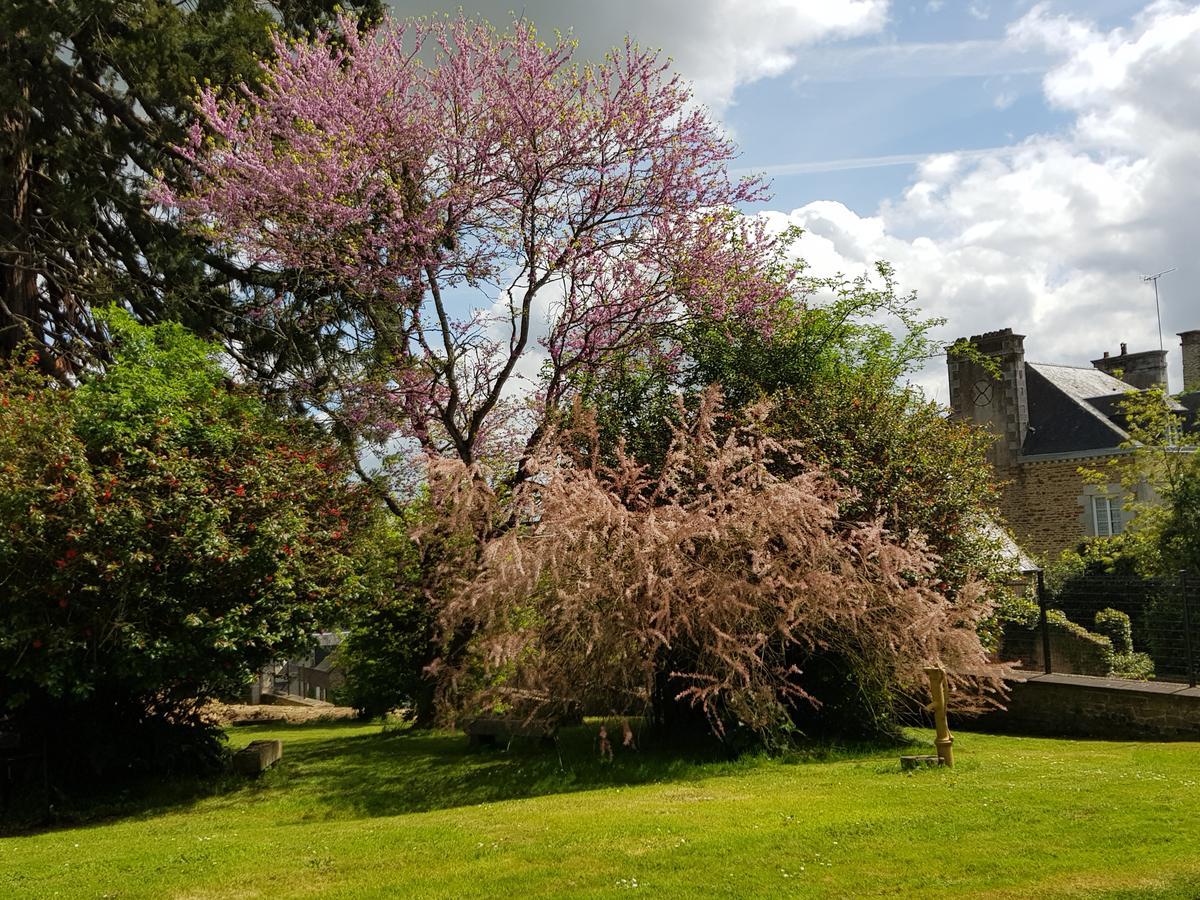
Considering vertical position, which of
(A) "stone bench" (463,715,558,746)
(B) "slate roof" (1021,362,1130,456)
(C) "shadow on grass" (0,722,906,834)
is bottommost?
(C) "shadow on grass" (0,722,906,834)

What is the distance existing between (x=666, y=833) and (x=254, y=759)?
645 centimetres

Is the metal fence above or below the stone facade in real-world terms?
below

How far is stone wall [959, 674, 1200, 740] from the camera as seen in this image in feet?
41.7

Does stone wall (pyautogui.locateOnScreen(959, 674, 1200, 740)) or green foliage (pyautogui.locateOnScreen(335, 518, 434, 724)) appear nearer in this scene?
stone wall (pyautogui.locateOnScreen(959, 674, 1200, 740))

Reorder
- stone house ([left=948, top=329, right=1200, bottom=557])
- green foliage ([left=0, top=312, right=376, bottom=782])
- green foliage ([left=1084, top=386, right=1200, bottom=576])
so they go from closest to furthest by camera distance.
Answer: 1. green foliage ([left=0, top=312, right=376, bottom=782])
2. green foliage ([left=1084, top=386, right=1200, bottom=576])
3. stone house ([left=948, top=329, right=1200, bottom=557])

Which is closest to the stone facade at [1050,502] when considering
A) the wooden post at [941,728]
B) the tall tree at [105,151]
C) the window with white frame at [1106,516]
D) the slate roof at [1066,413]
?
the window with white frame at [1106,516]

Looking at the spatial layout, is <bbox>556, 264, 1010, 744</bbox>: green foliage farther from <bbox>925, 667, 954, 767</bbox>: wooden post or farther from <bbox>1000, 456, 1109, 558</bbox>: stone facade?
<bbox>1000, 456, 1109, 558</bbox>: stone facade

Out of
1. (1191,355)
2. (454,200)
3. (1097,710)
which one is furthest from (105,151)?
(1191,355)

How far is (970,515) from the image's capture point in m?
14.7

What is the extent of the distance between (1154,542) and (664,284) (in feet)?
45.9

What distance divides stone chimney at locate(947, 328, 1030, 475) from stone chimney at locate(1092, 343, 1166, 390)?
477cm

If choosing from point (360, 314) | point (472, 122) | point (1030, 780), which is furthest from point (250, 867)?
point (472, 122)

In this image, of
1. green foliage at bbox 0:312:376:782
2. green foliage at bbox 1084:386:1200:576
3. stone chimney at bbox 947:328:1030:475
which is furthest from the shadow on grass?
stone chimney at bbox 947:328:1030:475

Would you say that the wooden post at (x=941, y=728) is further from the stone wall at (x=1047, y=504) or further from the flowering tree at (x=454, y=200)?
the stone wall at (x=1047, y=504)
